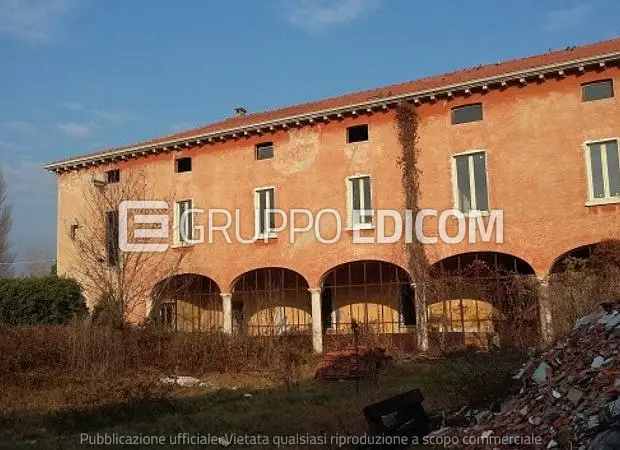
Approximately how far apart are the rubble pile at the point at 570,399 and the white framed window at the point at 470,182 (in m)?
9.43

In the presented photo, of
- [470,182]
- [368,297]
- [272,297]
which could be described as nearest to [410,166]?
[470,182]

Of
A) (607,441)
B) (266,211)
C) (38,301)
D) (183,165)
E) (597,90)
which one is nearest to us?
(607,441)

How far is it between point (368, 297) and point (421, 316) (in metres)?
3.15

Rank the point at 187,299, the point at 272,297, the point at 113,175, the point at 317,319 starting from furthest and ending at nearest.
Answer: the point at 113,175, the point at 187,299, the point at 272,297, the point at 317,319

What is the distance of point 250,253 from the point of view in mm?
21047

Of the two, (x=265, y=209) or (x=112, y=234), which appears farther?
(x=112, y=234)

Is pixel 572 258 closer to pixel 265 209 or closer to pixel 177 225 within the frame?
pixel 265 209

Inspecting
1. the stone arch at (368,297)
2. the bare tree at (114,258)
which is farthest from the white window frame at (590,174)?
the bare tree at (114,258)

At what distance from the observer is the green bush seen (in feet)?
71.9

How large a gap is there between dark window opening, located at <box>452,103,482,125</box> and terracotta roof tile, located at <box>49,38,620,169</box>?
2.59 ft

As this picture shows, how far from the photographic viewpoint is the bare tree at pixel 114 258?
20625mm

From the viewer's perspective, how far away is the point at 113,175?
24500 mm

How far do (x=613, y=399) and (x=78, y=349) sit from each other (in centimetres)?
1178

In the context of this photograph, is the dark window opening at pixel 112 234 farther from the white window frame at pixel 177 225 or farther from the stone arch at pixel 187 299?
the white window frame at pixel 177 225
